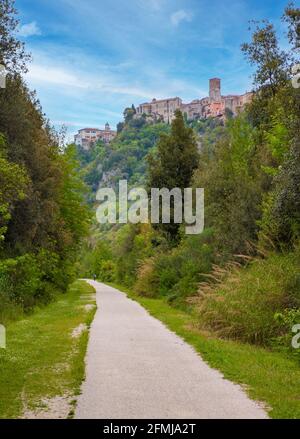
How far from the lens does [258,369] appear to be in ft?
35.0

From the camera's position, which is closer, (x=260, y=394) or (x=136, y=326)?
(x=260, y=394)

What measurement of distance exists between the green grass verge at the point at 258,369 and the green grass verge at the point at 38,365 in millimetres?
2989

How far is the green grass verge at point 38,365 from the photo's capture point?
8312 mm

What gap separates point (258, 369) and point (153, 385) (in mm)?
2604

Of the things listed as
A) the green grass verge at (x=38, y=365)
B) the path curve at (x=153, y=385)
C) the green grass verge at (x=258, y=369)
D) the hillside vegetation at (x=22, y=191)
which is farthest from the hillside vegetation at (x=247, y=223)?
the hillside vegetation at (x=22, y=191)

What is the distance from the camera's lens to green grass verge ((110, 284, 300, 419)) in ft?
26.5

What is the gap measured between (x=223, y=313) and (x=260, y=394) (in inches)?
288

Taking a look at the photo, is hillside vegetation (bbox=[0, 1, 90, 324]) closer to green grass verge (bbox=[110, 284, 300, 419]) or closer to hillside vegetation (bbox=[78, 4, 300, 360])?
hillside vegetation (bbox=[78, 4, 300, 360])

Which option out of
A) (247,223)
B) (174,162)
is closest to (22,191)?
(247,223)

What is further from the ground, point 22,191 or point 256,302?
point 22,191

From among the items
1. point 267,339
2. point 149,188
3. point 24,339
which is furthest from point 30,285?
point 149,188

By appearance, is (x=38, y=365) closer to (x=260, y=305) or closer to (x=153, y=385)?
(x=153, y=385)
